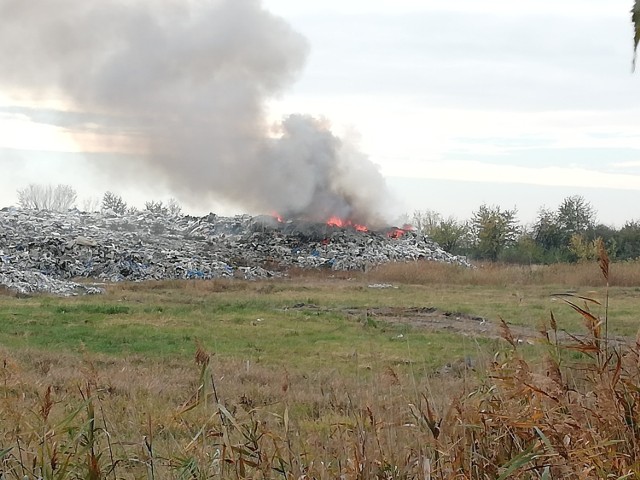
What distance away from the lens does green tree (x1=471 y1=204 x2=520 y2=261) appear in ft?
158

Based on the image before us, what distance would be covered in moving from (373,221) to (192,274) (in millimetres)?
15976

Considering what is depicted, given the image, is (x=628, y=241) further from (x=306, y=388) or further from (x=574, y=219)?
(x=306, y=388)

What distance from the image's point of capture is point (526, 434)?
2941mm

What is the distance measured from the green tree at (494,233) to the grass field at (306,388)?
26.8m

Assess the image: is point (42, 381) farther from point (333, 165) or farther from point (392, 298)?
point (333, 165)

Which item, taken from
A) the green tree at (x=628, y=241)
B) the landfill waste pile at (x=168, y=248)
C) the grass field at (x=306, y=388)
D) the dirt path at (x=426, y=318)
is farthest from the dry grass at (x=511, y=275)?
the green tree at (x=628, y=241)

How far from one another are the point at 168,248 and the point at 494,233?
891 inches

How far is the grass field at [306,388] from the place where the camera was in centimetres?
287

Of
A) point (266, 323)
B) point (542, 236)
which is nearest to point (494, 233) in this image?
point (542, 236)

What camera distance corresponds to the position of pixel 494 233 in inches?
1901

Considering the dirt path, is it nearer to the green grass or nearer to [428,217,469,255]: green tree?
the green grass

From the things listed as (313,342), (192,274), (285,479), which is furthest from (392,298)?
(285,479)

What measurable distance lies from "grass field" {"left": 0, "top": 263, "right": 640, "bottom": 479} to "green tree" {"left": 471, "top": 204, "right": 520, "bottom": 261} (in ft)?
87.9

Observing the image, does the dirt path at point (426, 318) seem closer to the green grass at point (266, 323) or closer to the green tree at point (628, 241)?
the green grass at point (266, 323)
